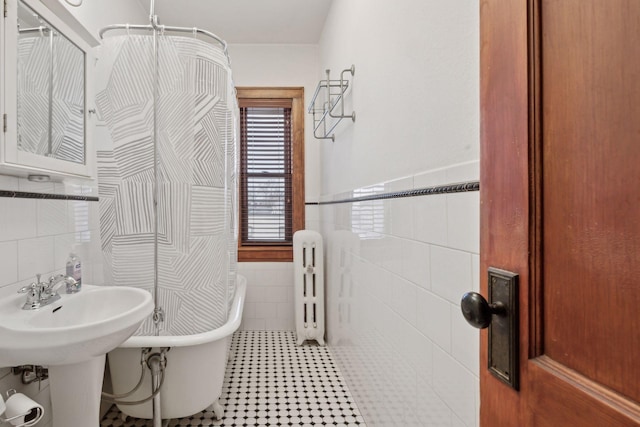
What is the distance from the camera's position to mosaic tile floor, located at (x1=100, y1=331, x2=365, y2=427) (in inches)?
72.7

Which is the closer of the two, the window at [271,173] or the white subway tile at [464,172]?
the white subway tile at [464,172]

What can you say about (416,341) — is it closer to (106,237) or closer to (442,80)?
(442,80)

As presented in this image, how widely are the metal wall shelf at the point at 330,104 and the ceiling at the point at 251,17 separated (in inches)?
22.1

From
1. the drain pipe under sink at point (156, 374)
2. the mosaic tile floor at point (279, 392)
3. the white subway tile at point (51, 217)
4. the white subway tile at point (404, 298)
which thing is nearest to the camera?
the white subway tile at point (404, 298)

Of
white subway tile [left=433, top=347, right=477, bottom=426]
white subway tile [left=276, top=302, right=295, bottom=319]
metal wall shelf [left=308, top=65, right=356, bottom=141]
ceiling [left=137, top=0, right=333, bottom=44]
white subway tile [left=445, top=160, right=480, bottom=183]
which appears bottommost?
white subway tile [left=276, top=302, right=295, bottom=319]

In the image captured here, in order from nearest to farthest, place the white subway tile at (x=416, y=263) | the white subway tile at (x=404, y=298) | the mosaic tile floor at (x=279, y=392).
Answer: the white subway tile at (x=416, y=263) < the white subway tile at (x=404, y=298) < the mosaic tile floor at (x=279, y=392)

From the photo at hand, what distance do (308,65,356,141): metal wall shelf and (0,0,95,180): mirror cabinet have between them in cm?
123

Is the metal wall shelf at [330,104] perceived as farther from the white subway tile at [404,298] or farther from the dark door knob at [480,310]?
the dark door knob at [480,310]

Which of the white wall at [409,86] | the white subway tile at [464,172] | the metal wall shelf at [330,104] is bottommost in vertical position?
the white subway tile at [464,172]

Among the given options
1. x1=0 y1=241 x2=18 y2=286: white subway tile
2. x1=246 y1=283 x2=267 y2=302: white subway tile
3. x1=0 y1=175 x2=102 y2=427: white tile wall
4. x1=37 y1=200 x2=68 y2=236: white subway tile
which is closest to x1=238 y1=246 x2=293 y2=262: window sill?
x1=246 y1=283 x2=267 y2=302: white subway tile

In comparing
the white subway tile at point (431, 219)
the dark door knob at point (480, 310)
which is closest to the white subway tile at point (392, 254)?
the white subway tile at point (431, 219)

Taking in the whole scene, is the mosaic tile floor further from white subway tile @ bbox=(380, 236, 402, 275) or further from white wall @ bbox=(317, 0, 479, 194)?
white wall @ bbox=(317, 0, 479, 194)

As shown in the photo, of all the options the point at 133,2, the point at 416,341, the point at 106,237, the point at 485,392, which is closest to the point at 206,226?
the point at 106,237

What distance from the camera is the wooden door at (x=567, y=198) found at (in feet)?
1.18
